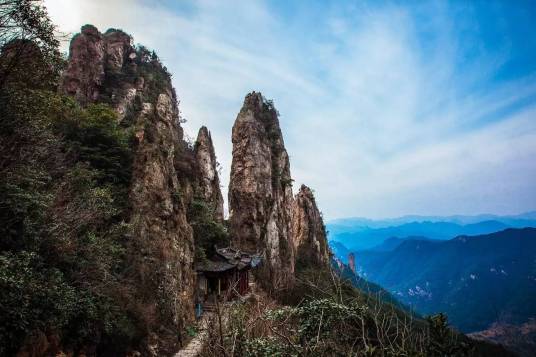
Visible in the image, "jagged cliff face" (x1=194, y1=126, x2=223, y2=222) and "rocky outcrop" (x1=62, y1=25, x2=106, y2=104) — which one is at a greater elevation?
"rocky outcrop" (x1=62, y1=25, x2=106, y2=104)

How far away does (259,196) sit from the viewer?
46438 mm

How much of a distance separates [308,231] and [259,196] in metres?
24.9

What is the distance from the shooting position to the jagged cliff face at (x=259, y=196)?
4462 centimetres

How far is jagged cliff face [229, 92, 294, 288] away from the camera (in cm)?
4462

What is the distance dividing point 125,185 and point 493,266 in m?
217

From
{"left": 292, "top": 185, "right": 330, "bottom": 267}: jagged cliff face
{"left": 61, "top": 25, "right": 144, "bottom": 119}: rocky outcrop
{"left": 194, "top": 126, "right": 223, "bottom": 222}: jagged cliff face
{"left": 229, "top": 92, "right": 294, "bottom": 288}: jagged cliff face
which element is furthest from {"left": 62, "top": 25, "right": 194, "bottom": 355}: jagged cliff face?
{"left": 292, "top": 185, "right": 330, "bottom": 267}: jagged cliff face

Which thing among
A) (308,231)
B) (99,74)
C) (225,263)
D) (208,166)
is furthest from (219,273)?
(308,231)

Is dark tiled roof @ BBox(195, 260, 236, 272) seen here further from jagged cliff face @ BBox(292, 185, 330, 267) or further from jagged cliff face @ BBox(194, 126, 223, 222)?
jagged cliff face @ BBox(292, 185, 330, 267)

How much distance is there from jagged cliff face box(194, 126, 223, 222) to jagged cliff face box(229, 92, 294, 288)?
339 cm

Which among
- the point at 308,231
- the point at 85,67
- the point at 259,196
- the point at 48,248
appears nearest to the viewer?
the point at 48,248

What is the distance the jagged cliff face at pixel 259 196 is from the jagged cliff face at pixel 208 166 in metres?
3.39

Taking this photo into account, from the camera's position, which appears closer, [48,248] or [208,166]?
[48,248]

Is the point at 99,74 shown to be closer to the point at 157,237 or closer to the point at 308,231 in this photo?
the point at 157,237

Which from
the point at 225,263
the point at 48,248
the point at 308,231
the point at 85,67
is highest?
the point at 85,67
